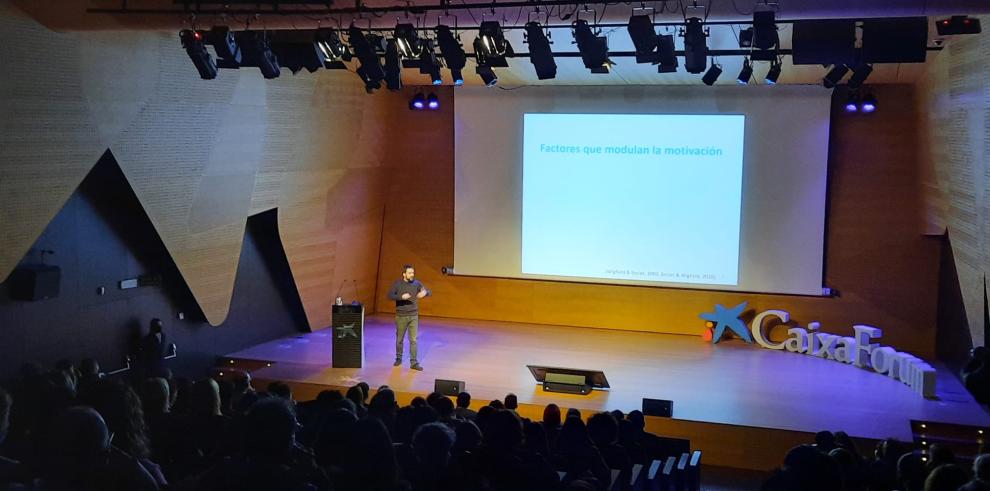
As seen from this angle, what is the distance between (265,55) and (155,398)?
14.3 feet

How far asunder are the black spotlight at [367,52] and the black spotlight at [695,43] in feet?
9.52

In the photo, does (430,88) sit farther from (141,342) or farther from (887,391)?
(887,391)

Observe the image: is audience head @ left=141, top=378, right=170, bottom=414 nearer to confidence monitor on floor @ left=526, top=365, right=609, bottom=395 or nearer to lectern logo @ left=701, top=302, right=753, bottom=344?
confidence monitor on floor @ left=526, top=365, right=609, bottom=395

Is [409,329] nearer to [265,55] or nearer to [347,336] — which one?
[347,336]

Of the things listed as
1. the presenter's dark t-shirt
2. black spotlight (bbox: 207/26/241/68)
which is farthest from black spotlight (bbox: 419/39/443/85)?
the presenter's dark t-shirt

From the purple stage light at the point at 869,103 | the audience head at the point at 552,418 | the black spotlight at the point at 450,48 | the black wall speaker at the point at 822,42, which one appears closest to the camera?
the audience head at the point at 552,418

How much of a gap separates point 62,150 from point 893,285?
1034 centimetres

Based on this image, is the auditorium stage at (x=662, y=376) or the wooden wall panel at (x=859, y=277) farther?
the wooden wall panel at (x=859, y=277)

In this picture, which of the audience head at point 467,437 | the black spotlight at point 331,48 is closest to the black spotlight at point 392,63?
the black spotlight at point 331,48

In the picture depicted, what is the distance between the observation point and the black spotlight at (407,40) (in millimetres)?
8172

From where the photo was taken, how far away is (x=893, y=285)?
12312 mm

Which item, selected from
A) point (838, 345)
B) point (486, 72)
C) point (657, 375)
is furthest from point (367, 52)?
point (838, 345)

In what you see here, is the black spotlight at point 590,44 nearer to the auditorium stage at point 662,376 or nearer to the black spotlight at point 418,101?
the auditorium stage at point 662,376

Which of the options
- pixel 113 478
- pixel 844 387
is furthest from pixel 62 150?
pixel 844 387
